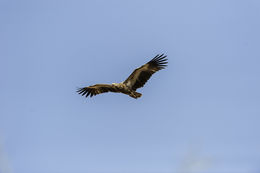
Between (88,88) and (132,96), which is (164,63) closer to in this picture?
(132,96)

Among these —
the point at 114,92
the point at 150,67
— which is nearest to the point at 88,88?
the point at 114,92

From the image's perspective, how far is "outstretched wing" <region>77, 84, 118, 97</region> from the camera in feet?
137

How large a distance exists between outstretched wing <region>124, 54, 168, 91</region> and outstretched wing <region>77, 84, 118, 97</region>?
1301 millimetres

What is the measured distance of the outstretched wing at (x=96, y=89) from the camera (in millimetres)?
41722

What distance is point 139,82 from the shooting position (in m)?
41.2

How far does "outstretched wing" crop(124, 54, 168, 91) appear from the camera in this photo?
4106 centimetres

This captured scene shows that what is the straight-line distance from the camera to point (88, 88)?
43.2 m

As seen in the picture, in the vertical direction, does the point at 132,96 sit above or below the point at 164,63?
below

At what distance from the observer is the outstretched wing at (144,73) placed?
4106 centimetres

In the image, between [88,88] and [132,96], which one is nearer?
[132,96]

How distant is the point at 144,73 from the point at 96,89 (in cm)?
404

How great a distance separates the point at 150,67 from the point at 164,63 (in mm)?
1039

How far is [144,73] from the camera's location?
135 feet

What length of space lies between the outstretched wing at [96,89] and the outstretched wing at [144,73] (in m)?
1.30
